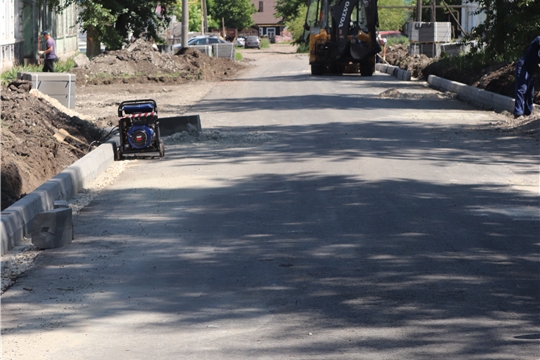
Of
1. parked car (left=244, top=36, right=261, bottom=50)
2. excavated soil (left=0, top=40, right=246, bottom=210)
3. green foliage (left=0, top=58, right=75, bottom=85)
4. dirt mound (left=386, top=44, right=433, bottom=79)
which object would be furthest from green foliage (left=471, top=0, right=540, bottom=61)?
parked car (left=244, top=36, right=261, bottom=50)

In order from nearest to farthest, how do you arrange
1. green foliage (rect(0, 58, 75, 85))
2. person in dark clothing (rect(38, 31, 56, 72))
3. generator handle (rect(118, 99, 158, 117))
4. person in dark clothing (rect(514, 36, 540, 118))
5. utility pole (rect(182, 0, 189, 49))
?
generator handle (rect(118, 99, 158, 117))
person in dark clothing (rect(514, 36, 540, 118))
green foliage (rect(0, 58, 75, 85))
person in dark clothing (rect(38, 31, 56, 72))
utility pole (rect(182, 0, 189, 49))

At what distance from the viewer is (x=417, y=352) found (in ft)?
18.4

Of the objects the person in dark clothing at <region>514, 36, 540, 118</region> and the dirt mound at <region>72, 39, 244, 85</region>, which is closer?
the person in dark clothing at <region>514, 36, 540, 118</region>

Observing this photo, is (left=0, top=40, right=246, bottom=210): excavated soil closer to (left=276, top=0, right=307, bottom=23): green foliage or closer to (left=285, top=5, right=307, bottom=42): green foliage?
(left=285, top=5, right=307, bottom=42): green foliage

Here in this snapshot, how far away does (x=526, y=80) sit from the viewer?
18906 millimetres

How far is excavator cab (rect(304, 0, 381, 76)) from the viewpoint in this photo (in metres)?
36.0

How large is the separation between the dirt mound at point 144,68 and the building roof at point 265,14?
385 ft

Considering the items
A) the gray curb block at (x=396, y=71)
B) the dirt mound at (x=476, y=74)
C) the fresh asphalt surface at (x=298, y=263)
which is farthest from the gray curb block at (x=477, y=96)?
the fresh asphalt surface at (x=298, y=263)

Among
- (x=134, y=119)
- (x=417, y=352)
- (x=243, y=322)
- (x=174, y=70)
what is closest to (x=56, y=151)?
(x=134, y=119)

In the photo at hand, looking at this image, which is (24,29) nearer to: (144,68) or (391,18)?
(144,68)

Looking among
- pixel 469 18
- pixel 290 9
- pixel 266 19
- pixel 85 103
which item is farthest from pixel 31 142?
pixel 266 19

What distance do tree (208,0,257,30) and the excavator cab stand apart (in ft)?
288

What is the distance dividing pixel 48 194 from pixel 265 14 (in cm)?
15139

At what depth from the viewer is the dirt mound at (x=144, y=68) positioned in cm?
3484
